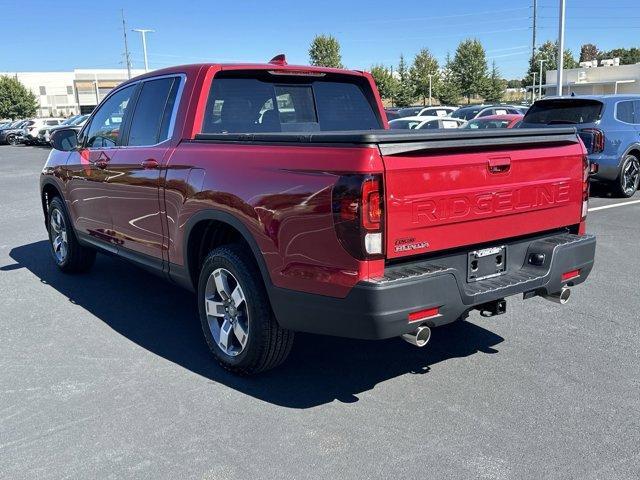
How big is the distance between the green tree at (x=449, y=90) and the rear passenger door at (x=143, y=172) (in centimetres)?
6632

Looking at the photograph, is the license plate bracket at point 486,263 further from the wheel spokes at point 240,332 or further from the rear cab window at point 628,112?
the rear cab window at point 628,112

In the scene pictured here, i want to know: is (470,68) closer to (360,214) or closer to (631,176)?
(631,176)

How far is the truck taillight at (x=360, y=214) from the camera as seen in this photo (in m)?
2.92

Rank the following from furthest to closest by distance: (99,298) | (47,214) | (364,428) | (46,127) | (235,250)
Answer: (46,127) < (47,214) < (99,298) < (235,250) < (364,428)

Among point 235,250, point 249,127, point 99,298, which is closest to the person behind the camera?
point 235,250

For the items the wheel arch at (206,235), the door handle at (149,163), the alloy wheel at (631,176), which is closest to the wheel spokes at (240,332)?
the wheel arch at (206,235)

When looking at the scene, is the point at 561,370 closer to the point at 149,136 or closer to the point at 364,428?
the point at 364,428

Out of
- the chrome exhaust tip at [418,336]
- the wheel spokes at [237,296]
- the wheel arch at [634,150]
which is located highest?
the wheel arch at [634,150]

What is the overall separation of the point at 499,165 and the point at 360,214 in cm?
100

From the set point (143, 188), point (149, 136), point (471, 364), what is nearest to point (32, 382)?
point (143, 188)

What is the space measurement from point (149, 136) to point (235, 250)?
148cm

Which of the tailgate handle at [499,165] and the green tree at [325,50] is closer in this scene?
the tailgate handle at [499,165]

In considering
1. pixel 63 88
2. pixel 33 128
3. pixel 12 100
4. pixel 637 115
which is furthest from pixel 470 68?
pixel 63 88

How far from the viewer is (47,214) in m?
7.05
